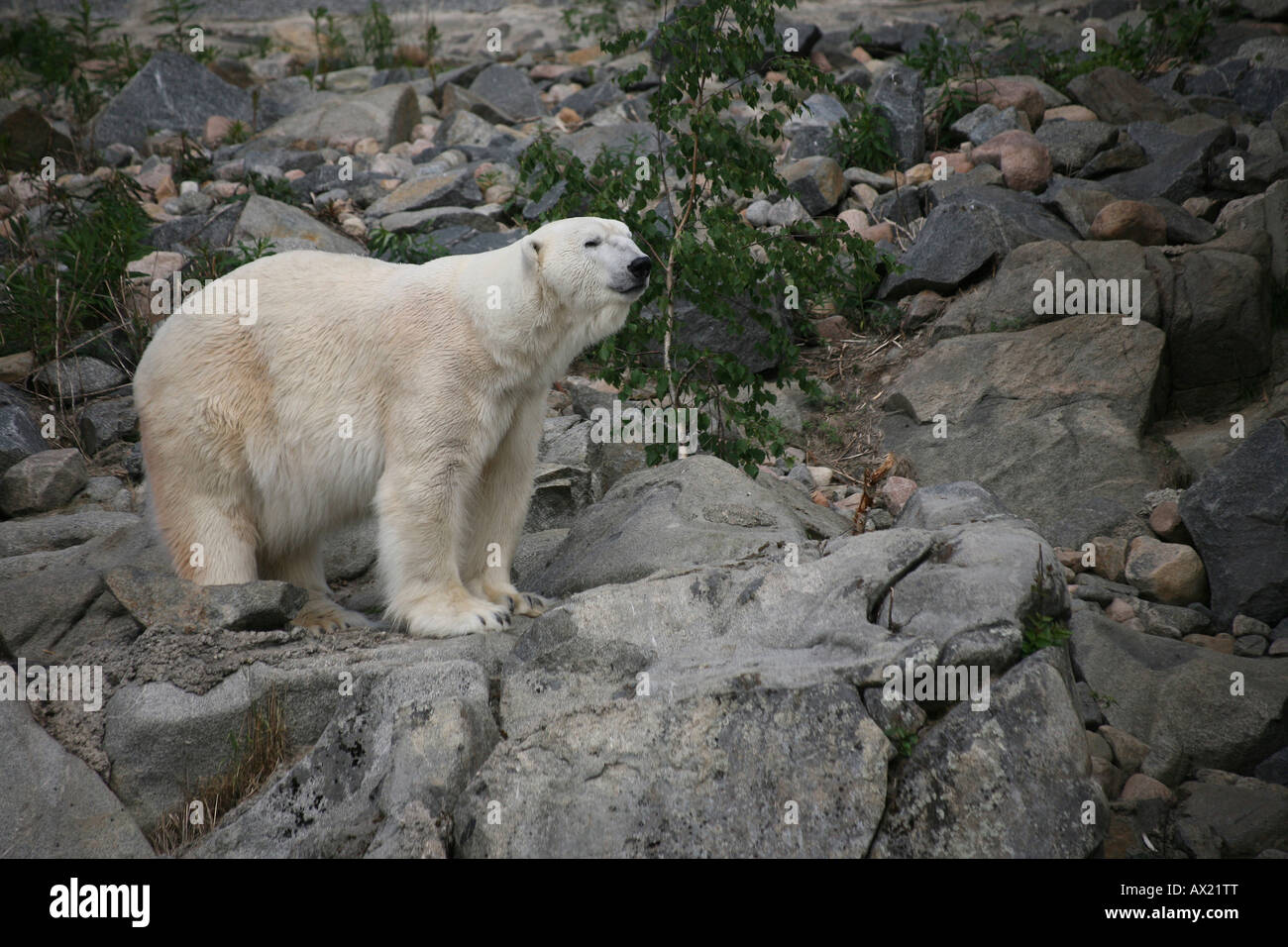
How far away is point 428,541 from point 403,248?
16.7ft

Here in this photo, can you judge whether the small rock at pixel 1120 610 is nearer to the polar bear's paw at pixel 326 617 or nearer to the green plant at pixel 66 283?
the polar bear's paw at pixel 326 617

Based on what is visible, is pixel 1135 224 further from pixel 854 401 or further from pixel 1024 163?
pixel 854 401

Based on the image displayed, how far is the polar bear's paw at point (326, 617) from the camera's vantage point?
17.0 feet

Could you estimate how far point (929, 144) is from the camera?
36.2 feet

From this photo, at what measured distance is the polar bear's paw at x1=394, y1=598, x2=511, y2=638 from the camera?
466 centimetres

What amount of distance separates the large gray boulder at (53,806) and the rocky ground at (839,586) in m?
0.01

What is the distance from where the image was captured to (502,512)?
5141 mm

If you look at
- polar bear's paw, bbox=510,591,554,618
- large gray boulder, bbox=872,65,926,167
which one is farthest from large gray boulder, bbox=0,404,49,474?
large gray boulder, bbox=872,65,926,167

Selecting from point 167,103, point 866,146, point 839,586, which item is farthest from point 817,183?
point 167,103

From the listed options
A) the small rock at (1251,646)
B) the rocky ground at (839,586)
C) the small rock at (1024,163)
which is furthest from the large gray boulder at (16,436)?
the small rock at (1024,163)

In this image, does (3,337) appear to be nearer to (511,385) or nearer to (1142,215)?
(511,385)

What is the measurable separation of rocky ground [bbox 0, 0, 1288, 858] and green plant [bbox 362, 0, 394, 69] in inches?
243

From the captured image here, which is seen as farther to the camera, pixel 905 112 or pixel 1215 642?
pixel 905 112

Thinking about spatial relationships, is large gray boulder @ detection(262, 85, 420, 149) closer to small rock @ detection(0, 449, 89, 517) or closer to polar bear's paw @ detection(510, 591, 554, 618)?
small rock @ detection(0, 449, 89, 517)
